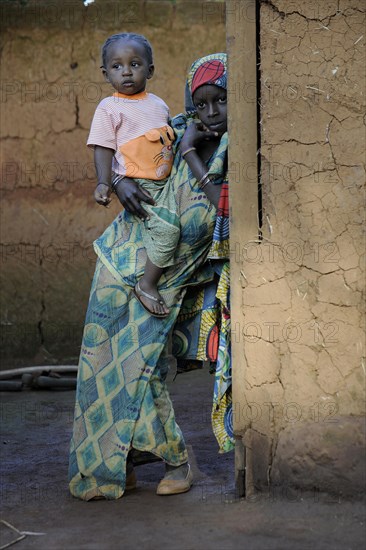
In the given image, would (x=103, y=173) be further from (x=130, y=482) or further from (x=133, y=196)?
(x=130, y=482)

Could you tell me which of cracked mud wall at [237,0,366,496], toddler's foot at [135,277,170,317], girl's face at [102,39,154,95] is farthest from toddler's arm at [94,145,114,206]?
cracked mud wall at [237,0,366,496]

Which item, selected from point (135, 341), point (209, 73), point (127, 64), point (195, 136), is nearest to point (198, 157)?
point (195, 136)

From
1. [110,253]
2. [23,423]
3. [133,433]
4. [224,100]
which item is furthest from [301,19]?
[23,423]

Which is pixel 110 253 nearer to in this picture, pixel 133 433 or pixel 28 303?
pixel 133 433

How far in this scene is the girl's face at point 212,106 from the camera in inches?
168

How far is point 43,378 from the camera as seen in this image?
7.16 m

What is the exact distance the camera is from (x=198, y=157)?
434 cm

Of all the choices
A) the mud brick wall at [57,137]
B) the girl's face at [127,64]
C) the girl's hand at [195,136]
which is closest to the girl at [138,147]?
the girl's face at [127,64]

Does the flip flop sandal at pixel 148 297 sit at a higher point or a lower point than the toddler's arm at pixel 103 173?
lower

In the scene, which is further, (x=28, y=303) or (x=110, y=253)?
(x=28, y=303)

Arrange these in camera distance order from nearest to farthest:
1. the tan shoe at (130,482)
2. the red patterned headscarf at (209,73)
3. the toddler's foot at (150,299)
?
the red patterned headscarf at (209,73) < the toddler's foot at (150,299) < the tan shoe at (130,482)

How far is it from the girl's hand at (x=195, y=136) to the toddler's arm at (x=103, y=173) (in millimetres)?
306

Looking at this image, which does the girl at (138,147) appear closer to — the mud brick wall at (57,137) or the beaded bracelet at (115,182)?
the beaded bracelet at (115,182)

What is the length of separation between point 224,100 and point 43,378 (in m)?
3.37
